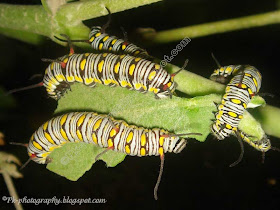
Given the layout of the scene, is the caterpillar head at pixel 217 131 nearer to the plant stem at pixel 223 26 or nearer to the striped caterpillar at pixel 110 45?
the striped caterpillar at pixel 110 45

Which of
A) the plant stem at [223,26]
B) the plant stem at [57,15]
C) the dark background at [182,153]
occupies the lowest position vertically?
the dark background at [182,153]

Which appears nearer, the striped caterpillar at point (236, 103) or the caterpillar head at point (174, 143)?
the striped caterpillar at point (236, 103)

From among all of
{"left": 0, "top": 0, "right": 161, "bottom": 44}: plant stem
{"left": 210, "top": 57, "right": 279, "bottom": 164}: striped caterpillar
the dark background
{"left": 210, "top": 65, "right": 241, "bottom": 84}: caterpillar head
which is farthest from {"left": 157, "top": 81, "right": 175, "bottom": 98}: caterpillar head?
the dark background

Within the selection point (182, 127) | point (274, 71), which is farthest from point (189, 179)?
point (182, 127)

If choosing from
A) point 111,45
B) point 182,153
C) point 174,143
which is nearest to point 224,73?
point 174,143

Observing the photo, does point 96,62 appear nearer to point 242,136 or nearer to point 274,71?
point 242,136

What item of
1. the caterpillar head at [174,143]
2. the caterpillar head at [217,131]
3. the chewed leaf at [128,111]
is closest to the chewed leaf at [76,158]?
the chewed leaf at [128,111]
